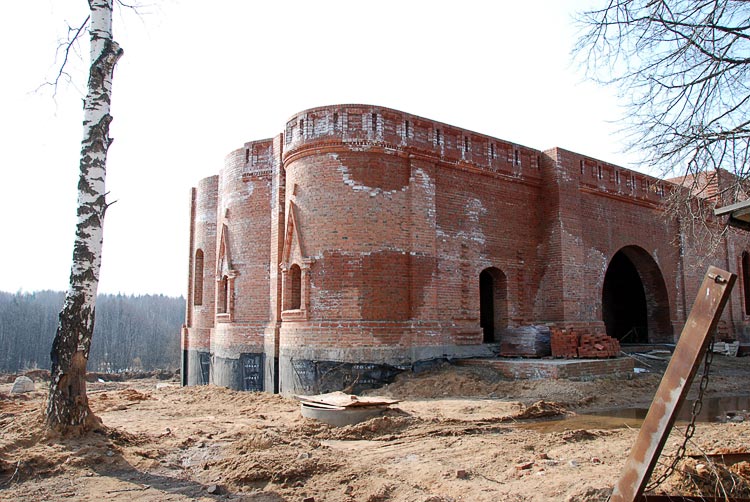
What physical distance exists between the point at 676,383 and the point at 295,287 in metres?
11.6

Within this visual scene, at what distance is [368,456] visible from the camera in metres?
7.36

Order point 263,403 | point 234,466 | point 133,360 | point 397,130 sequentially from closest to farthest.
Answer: point 234,466, point 263,403, point 397,130, point 133,360

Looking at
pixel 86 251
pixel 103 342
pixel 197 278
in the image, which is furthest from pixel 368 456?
pixel 103 342

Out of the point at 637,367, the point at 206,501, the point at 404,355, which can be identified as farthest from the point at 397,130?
the point at 206,501

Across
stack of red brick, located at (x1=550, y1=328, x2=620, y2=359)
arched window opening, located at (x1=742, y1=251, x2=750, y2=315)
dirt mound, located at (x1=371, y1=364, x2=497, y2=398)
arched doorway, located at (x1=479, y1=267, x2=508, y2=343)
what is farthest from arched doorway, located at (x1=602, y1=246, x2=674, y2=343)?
dirt mound, located at (x1=371, y1=364, x2=497, y2=398)

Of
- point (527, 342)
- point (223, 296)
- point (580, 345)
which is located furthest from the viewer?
point (223, 296)

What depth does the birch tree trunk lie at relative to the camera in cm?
748

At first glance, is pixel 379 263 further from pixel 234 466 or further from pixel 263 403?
pixel 234 466

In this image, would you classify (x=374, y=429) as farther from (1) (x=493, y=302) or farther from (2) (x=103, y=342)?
(2) (x=103, y=342)

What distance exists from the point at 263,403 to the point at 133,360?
5426 centimetres

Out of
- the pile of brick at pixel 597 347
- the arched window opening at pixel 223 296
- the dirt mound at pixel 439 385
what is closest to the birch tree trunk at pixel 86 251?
the dirt mound at pixel 439 385

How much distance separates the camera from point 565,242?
16375mm

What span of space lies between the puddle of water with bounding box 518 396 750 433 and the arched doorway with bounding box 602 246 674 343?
975 centimetres

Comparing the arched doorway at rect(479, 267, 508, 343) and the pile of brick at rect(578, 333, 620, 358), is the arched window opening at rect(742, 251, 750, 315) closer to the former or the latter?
the pile of brick at rect(578, 333, 620, 358)
